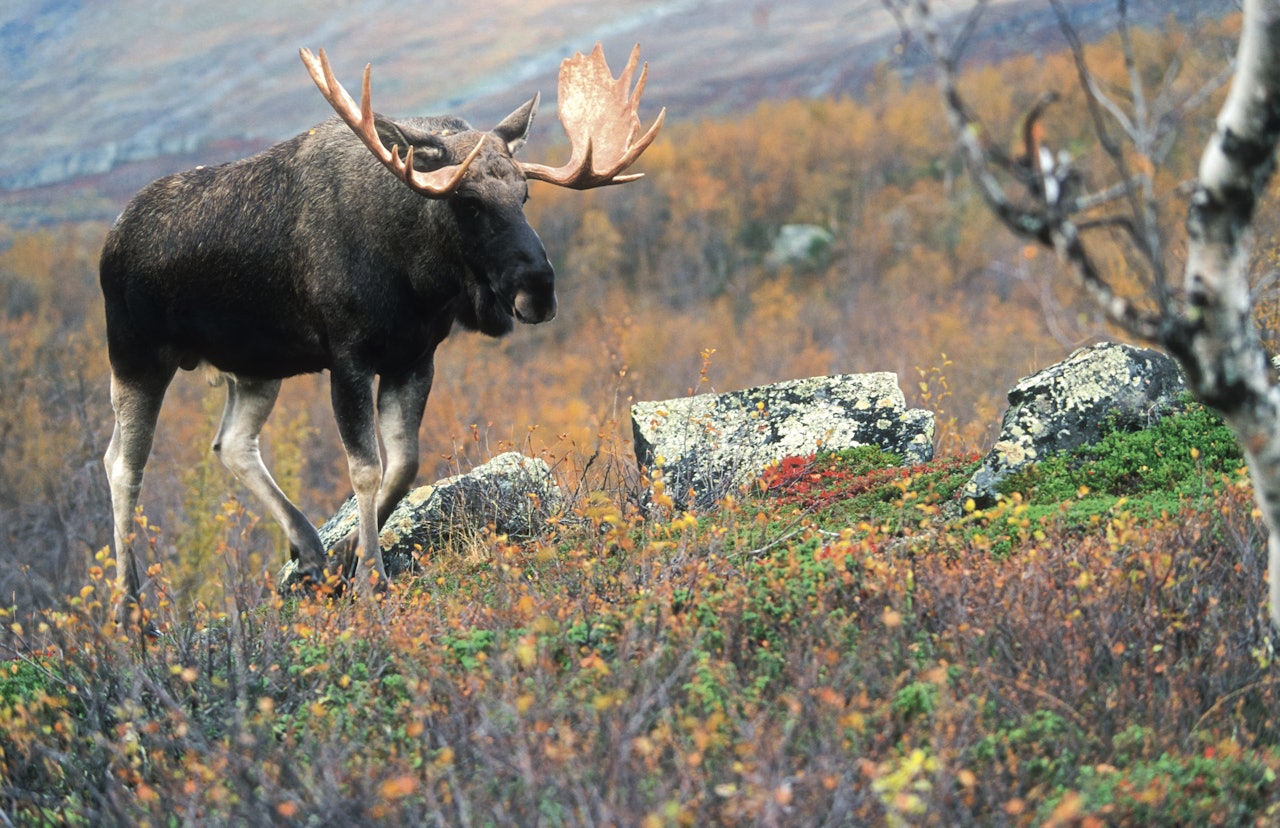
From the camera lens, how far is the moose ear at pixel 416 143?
7.39m

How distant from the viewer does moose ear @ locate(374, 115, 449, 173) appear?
739 cm

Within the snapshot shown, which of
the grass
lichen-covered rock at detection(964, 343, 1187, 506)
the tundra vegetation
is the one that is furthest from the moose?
lichen-covered rock at detection(964, 343, 1187, 506)

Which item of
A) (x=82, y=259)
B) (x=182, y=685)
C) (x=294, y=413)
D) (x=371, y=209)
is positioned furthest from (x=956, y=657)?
(x=82, y=259)

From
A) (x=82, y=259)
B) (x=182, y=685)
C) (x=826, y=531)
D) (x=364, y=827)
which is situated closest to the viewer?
(x=364, y=827)

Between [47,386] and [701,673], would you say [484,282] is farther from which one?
[47,386]

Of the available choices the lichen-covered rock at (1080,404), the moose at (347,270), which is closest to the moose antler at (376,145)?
the moose at (347,270)

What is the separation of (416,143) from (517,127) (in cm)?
75

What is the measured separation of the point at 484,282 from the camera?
7410 mm

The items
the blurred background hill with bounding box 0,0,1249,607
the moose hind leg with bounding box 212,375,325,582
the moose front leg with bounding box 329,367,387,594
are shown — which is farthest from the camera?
the blurred background hill with bounding box 0,0,1249,607

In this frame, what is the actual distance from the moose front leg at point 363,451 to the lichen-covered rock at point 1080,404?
366 centimetres

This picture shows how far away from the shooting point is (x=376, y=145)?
22.9 feet

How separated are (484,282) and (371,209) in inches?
32.5

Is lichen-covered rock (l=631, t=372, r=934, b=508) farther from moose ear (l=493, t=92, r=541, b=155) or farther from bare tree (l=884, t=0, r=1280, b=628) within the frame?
bare tree (l=884, t=0, r=1280, b=628)

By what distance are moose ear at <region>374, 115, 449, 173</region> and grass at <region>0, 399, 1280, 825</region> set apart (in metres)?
2.44
